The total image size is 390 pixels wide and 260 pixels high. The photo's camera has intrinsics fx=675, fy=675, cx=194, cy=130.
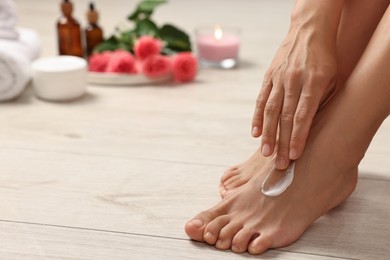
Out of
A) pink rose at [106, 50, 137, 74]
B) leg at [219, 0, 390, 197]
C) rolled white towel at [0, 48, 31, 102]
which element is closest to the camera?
leg at [219, 0, 390, 197]

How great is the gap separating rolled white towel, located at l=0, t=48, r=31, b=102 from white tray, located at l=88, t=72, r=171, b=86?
238mm

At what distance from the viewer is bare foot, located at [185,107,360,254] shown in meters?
1.20

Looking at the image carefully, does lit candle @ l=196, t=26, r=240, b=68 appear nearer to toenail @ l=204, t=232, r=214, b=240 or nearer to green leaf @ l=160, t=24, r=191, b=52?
green leaf @ l=160, t=24, r=191, b=52

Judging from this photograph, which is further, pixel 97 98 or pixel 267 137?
pixel 97 98

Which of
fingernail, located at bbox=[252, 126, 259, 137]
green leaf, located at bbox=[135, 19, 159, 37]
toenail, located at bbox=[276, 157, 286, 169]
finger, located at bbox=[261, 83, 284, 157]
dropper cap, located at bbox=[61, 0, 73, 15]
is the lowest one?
green leaf, located at bbox=[135, 19, 159, 37]

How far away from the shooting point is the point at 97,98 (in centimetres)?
199

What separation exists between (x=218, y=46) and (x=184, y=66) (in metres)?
0.20

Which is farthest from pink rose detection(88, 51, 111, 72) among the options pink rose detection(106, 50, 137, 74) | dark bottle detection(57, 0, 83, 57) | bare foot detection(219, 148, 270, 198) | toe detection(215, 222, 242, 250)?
toe detection(215, 222, 242, 250)

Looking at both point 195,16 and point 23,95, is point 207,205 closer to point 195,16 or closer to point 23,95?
point 23,95

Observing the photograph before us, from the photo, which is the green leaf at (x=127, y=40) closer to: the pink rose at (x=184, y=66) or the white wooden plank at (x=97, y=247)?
the pink rose at (x=184, y=66)

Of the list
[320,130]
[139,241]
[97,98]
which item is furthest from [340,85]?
[97,98]

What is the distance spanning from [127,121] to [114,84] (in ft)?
1.06

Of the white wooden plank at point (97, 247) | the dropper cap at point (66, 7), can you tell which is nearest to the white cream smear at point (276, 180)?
the white wooden plank at point (97, 247)

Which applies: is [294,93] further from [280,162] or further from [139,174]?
[139,174]
